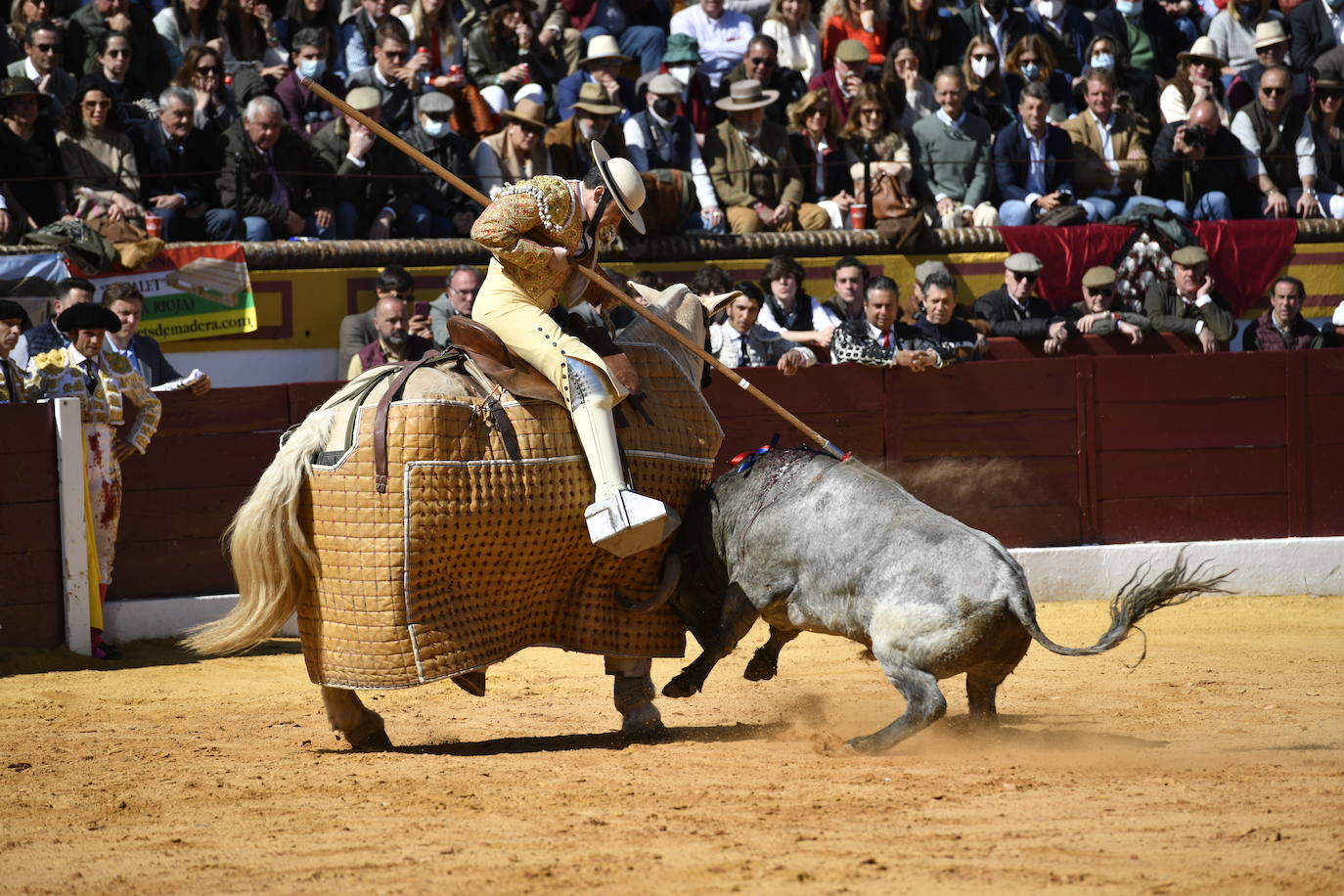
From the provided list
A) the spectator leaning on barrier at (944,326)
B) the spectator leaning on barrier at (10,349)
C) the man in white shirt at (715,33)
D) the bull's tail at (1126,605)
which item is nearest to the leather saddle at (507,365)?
the bull's tail at (1126,605)

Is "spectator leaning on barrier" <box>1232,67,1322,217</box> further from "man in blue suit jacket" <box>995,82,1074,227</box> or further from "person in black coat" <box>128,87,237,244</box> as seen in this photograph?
"person in black coat" <box>128,87,237,244</box>

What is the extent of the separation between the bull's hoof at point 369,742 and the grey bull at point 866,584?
37.2 inches

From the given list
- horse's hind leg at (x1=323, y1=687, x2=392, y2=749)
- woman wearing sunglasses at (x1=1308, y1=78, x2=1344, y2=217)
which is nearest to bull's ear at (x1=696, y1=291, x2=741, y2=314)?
horse's hind leg at (x1=323, y1=687, x2=392, y2=749)

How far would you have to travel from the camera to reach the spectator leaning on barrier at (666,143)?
33.8 ft

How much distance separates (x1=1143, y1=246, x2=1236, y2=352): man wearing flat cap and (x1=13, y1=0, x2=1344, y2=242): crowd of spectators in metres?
0.70

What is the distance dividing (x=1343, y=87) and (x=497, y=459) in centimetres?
898

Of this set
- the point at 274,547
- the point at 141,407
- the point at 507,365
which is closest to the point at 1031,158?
the point at 141,407

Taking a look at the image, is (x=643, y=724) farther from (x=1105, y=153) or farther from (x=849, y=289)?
(x=1105, y=153)

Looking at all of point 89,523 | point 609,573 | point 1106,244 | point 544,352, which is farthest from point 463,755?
point 1106,244

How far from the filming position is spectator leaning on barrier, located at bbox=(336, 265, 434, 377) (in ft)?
28.7

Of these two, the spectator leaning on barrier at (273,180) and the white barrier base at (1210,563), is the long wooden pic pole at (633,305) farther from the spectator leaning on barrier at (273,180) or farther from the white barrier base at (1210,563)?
the white barrier base at (1210,563)

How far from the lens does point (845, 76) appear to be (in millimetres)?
11039

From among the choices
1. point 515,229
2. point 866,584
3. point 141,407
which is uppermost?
point 515,229

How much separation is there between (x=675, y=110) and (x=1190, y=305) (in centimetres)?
341
